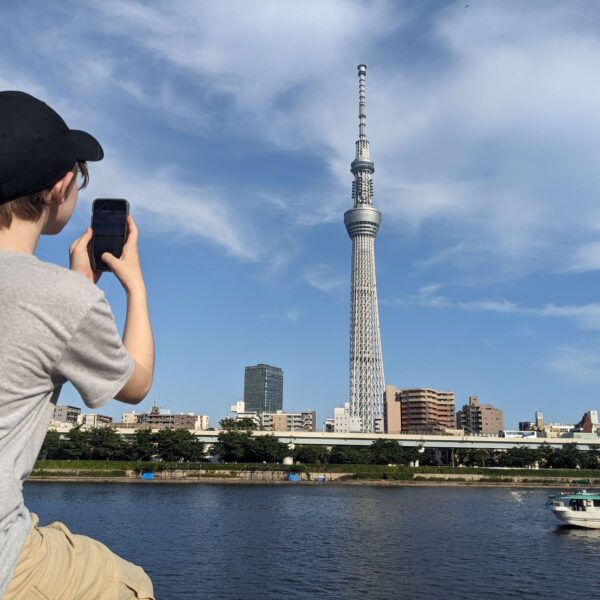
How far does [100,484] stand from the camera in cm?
7275

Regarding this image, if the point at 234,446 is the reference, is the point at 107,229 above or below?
below

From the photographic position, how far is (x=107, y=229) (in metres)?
2.10

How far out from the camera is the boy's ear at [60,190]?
5.76 ft

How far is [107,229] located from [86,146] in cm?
34

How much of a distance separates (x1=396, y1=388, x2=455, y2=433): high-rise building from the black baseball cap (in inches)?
5966

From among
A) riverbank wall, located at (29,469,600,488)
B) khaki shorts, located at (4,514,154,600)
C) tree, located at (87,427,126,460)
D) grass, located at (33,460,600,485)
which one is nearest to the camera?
khaki shorts, located at (4,514,154,600)

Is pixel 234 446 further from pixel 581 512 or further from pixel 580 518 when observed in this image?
pixel 580 518

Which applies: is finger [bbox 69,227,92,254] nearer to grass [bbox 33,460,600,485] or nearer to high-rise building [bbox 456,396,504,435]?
grass [bbox 33,460,600,485]

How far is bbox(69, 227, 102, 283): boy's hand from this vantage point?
2.10m

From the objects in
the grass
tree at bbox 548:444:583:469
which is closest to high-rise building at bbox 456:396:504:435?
tree at bbox 548:444:583:469

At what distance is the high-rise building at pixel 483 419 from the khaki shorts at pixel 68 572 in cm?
16163

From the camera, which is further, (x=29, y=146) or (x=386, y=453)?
(x=386, y=453)

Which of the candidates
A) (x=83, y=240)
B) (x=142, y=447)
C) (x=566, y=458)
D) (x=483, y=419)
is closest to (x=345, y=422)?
(x=483, y=419)

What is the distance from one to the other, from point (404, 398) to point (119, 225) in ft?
512
